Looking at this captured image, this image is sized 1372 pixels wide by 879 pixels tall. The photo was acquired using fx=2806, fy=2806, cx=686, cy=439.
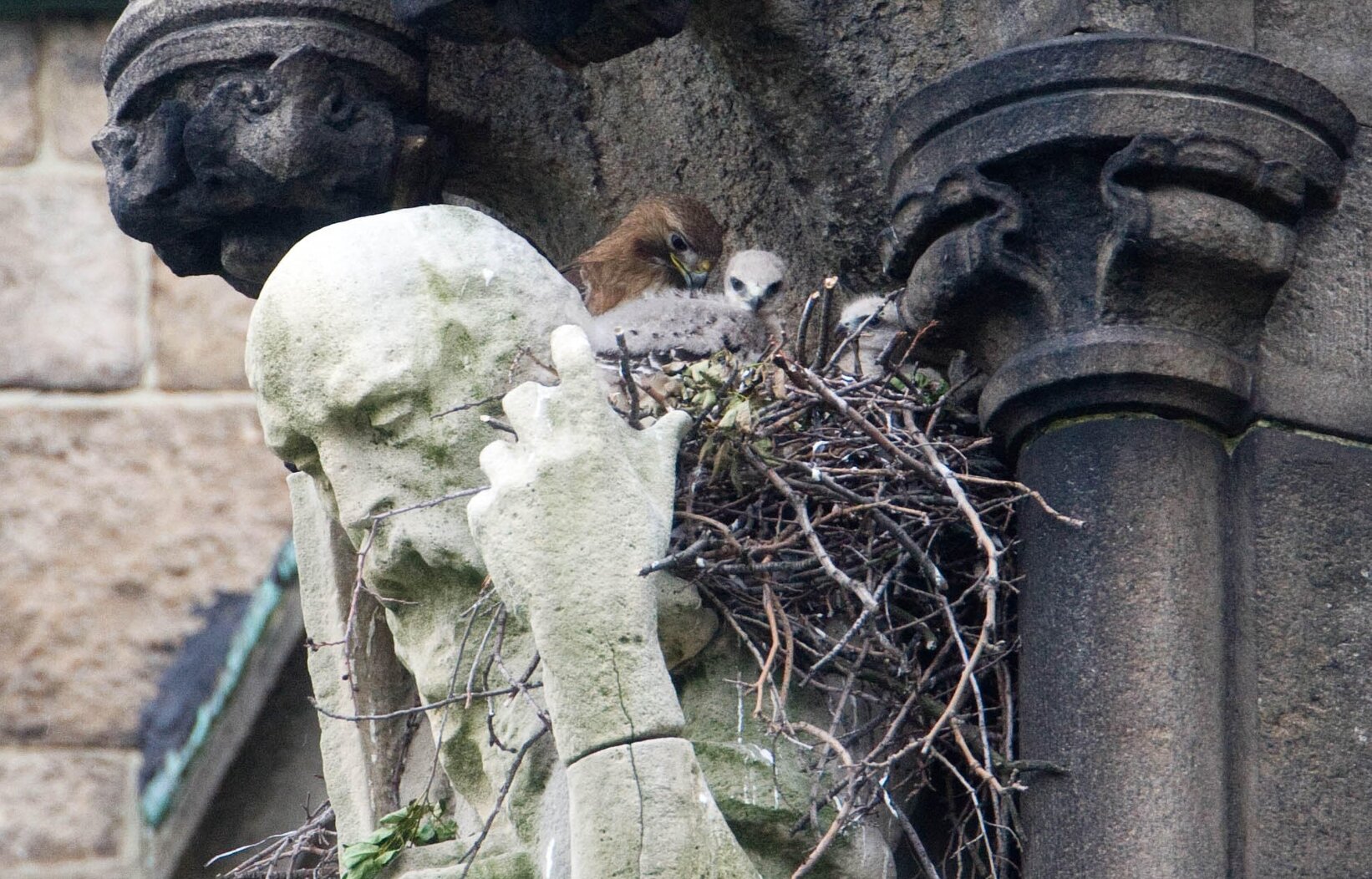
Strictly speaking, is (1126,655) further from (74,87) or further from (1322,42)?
(74,87)

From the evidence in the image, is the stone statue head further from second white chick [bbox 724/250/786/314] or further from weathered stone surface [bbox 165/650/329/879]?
weathered stone surface [bbox 165/650/329/879]

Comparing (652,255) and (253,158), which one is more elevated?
(652,255)

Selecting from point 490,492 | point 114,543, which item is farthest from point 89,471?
point 490,492

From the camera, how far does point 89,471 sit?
20.0 feet

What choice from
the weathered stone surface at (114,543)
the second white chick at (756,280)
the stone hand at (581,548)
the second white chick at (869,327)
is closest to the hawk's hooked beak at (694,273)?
the second white chick at (756,280)

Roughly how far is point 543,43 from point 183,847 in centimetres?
241

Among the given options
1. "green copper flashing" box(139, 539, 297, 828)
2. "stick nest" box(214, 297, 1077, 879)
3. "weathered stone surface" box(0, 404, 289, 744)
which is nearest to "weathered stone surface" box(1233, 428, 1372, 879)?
"stick nest" box(214, 297, 1077, 879)

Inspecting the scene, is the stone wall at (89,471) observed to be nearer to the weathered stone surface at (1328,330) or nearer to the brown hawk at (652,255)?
the brown hawk at (652,255)

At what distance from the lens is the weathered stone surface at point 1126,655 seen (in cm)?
349

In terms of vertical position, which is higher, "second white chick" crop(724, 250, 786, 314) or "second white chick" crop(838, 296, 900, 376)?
"second white chick" crop(724, 250, 786, 314)

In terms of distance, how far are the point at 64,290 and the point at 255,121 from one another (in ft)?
7.62

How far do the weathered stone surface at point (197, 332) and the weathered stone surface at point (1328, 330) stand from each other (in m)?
2.96

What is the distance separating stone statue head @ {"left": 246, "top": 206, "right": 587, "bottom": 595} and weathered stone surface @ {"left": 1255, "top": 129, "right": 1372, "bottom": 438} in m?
0.96

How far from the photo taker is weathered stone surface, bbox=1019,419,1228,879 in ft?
11.5
